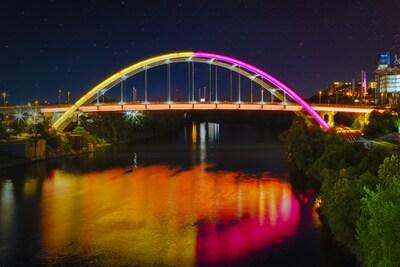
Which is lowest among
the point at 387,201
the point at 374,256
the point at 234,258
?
the point at 234,258

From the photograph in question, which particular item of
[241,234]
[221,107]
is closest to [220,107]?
[221,107]

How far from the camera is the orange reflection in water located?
30.8 feet

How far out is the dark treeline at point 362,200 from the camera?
5625mm

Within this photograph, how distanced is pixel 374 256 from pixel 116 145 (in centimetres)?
2673

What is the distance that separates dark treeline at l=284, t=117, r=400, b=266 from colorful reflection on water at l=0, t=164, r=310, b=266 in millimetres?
1249

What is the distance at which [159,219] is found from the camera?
11.7 m

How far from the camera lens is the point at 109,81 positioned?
2836 centimetres

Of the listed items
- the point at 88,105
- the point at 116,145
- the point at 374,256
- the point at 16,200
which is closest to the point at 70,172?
the point at 16,200

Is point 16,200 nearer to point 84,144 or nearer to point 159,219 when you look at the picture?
point 159,219

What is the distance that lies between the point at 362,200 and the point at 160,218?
5.49 metres

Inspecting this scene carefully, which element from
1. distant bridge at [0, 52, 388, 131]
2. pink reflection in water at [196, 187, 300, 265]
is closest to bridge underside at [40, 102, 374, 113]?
distant bridge at [0, 52, 388, 131]

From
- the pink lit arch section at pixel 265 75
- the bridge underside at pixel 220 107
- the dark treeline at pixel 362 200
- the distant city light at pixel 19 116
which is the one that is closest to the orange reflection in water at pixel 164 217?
the dark treeline at pixel 362 200

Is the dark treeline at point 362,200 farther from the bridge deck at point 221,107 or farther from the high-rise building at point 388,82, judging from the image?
the high-rise building at point 388,82

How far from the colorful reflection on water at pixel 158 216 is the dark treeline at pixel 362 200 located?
4.10 feet
